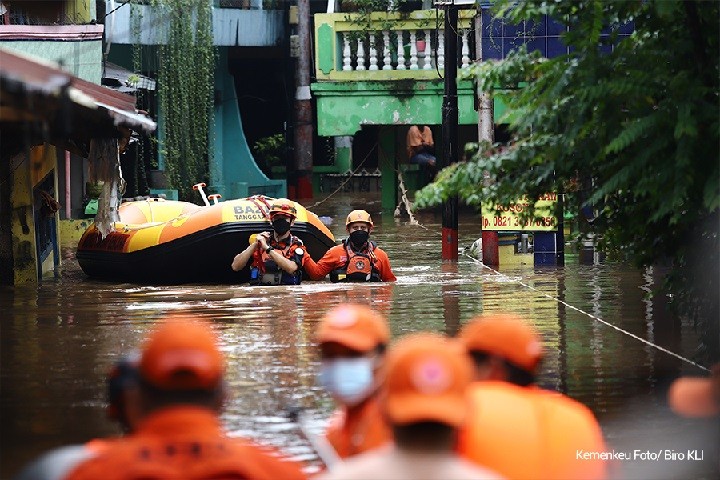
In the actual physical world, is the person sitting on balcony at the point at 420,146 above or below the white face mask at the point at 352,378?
above

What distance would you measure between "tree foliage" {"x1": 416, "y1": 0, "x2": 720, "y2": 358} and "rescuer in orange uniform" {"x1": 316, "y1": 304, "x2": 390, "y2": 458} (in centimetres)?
414

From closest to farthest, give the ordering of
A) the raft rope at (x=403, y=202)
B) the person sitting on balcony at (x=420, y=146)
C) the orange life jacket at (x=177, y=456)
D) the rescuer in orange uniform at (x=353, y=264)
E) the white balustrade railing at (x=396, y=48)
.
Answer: the orange life jacket at (x=177, y=456), the rescuer in orange uniform at (x=353, y=264), the white balustrade railing at (x=396, y=48), the raft rope at (x=403, y=202), the person sitting on balcony at (x=420, y=146)

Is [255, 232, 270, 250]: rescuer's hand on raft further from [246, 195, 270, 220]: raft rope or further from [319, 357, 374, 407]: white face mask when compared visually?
[319, 357, 374, 407]: white face mask

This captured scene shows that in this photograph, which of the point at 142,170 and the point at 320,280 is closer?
the point at 320,280

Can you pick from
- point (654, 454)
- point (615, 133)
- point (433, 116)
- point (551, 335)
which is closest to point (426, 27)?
point (433, 116)

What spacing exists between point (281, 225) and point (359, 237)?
978 mm

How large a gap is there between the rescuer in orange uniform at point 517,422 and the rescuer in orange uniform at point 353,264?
11439mm

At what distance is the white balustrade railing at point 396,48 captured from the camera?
2547 cm

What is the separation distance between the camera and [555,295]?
15.4m

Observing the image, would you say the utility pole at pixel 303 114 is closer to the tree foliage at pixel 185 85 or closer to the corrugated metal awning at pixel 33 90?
the tree foliage at pixel 185 85

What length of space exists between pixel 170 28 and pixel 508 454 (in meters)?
23.5

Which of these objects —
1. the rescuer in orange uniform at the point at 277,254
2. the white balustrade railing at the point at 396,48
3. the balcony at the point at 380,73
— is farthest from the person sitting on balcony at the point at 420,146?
the rescuer in orange uniform at the point at 277,254

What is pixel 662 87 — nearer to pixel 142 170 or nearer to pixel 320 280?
pixel 320 280

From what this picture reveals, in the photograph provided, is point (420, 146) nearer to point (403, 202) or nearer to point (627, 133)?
point (403, 202)
